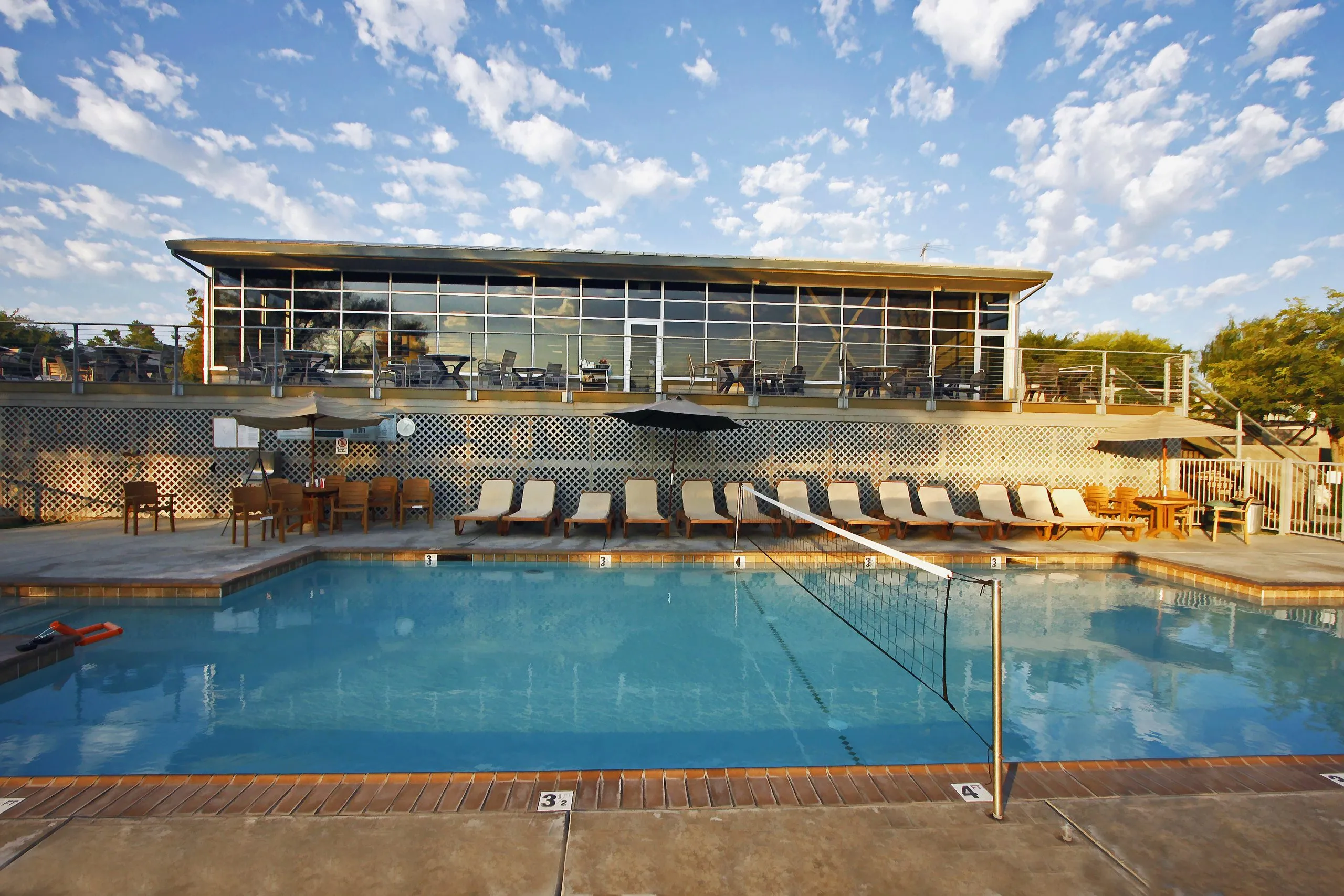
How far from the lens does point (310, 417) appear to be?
30.1ft

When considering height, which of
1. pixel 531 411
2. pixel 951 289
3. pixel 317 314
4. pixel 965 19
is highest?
pixel 965 19

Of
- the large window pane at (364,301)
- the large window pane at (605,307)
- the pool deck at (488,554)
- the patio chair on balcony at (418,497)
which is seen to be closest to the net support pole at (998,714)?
the pool deck at (488,554)

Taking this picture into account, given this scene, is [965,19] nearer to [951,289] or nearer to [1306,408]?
[951,289]

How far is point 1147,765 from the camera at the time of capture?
3.09m

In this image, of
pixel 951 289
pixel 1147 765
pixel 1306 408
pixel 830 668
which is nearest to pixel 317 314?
pixel 830 668

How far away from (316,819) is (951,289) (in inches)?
638

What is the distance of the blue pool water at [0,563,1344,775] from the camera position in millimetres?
3682

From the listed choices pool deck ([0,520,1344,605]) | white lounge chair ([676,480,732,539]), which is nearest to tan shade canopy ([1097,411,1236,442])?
pool deck ([0,520,1344,605])

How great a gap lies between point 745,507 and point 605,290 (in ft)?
23.4

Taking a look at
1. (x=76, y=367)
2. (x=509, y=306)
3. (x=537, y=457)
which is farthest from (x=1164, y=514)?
(x=76, y=367)

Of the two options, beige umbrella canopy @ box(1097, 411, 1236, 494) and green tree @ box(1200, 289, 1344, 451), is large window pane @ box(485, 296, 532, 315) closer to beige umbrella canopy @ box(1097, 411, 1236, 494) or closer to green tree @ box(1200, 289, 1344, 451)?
beige umbrella canopy @ box(1097, 411, 1236, 494)

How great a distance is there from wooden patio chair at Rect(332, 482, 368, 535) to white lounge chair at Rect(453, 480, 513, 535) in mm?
1524

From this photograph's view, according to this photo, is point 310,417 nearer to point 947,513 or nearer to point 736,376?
point 736,376

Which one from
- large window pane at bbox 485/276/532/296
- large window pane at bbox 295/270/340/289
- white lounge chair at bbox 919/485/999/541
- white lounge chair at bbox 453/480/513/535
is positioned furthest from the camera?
large window pane at bbox 485/276/532/296
